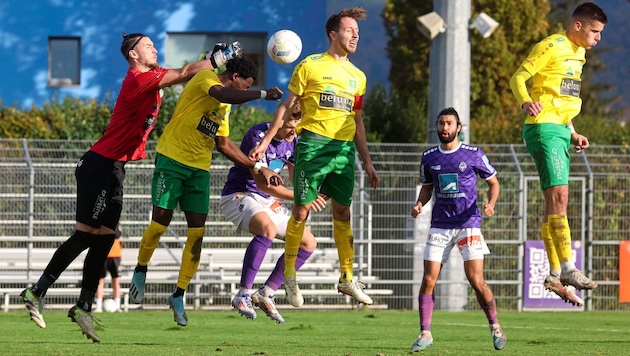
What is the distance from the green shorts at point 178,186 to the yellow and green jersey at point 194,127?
67mm

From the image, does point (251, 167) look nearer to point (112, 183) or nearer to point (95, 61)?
point (112, 183)

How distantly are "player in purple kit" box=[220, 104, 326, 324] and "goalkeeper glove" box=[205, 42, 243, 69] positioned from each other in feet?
3.02

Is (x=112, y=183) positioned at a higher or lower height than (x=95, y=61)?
lower

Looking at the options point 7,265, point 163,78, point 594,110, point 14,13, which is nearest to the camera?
point 163,78

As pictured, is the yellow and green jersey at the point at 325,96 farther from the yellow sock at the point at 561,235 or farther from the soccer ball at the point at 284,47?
the yellow sock at the point at 561,235

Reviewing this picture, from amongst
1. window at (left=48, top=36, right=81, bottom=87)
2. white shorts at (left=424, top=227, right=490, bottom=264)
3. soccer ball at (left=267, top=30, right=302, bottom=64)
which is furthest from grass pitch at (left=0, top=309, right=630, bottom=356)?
window at (left=48, top=36, right=81, bottom=87)

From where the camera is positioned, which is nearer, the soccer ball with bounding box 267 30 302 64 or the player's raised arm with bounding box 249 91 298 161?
the player's raised arm with bounding box 249 91 298 161

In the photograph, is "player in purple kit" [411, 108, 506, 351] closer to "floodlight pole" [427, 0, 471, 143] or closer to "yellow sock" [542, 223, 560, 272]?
"yellow sock" [542, 223, 560, 272]

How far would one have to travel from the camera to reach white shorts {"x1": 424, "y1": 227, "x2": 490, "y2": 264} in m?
11.3

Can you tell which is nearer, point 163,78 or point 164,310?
point 163,78

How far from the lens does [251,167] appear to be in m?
11.0

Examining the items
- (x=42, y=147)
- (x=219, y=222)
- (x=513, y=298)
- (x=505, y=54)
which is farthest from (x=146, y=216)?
(x=505, y=54)

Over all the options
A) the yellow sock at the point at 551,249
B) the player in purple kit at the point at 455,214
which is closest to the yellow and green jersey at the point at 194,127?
the player in purple kit at the point at 455,214

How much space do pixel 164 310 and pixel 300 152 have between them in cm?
994
